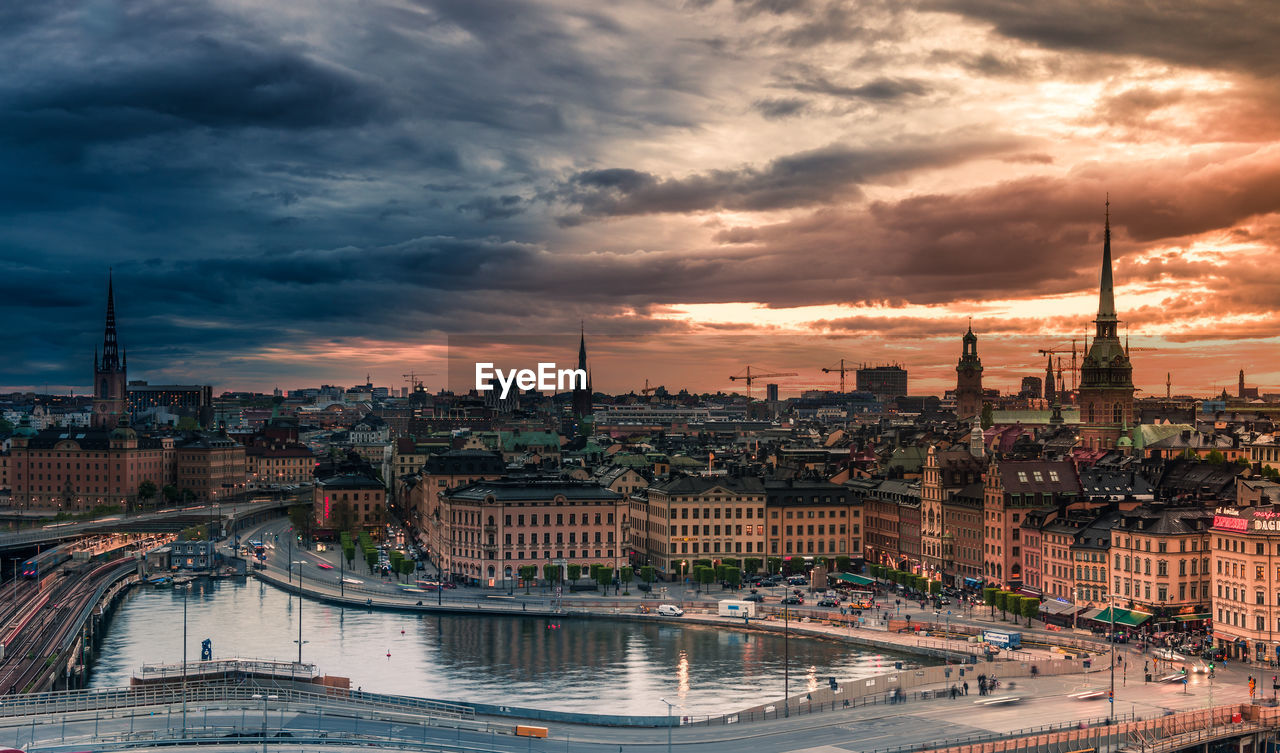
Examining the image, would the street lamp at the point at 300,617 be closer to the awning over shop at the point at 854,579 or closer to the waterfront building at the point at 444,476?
the waterfront building at the point at 444,476

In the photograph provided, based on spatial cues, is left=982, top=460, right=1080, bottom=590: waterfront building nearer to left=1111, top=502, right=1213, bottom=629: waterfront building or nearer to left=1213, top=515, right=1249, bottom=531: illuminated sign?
left=1111, top=502, right=1213, bottom=629: waterfront building

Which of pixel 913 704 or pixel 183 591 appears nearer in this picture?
pixel 913 704

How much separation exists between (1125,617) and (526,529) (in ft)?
203

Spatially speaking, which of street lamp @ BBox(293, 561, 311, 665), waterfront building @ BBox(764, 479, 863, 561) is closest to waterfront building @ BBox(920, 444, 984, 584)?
waterfront building @ BBox(764, 479, 863, 561)

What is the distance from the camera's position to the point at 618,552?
15775 centimetres

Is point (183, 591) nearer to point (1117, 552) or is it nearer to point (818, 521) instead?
point (818, 521)

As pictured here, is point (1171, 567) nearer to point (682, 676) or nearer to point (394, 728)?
point (682, 676)

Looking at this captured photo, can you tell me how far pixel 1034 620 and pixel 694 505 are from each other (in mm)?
43352

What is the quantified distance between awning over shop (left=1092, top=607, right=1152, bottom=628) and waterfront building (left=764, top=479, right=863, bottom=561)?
45.2m

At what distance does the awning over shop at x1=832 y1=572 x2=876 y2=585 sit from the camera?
147 metres

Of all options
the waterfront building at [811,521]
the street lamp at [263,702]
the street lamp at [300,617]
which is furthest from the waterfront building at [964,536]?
the street lamp at [263,702]

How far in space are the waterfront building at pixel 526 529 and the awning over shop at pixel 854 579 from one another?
2321cm

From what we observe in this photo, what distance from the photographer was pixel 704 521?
158m

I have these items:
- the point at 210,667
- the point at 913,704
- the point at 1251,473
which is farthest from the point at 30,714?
the point at 1251,473
